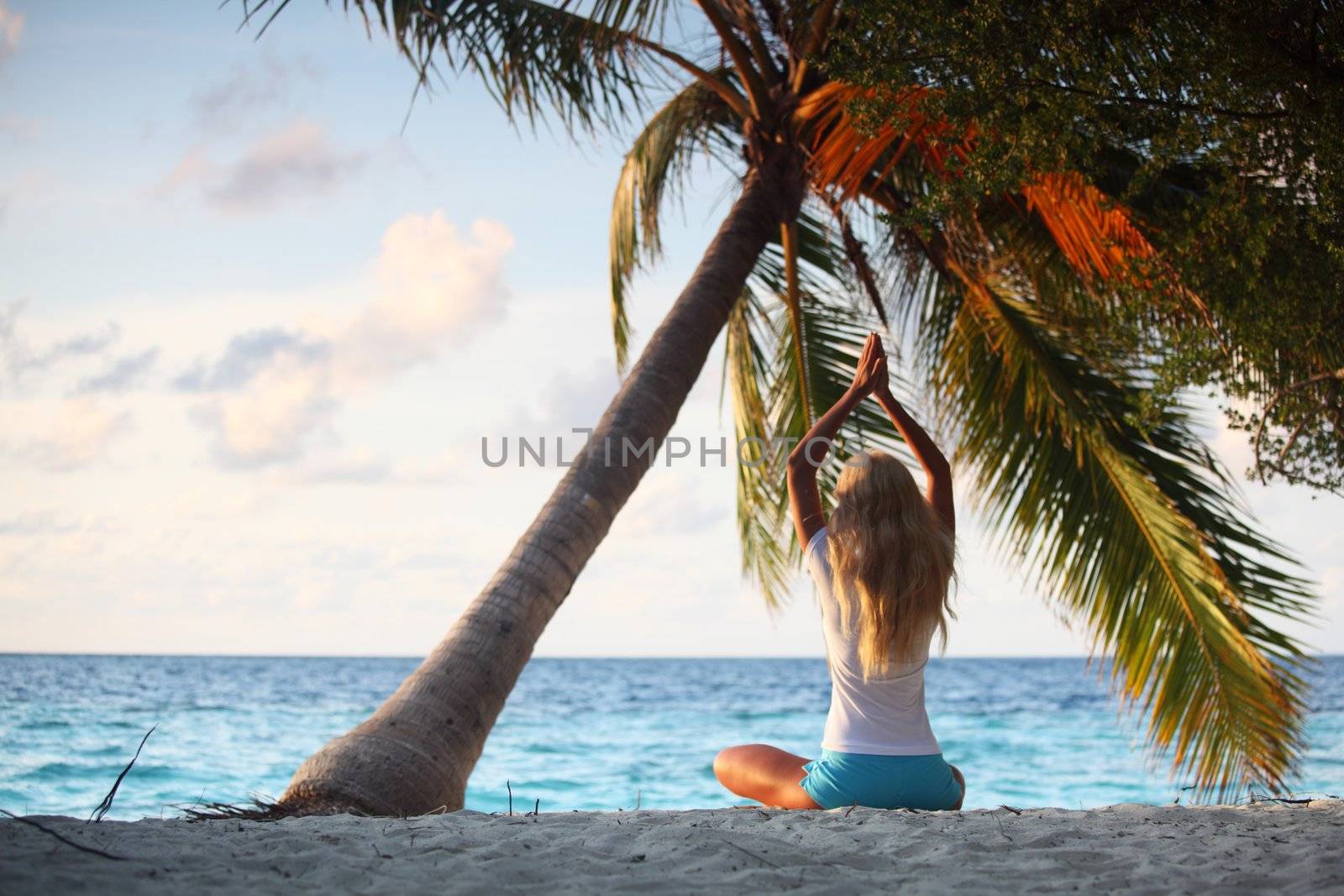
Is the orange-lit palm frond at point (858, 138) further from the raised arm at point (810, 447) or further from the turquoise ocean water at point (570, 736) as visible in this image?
the turquoise ocean water at point (570, 736)

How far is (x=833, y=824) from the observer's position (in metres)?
3.13

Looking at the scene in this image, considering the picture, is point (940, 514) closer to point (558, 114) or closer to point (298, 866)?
point (298, 866)

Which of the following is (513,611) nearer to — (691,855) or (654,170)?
(691,855)

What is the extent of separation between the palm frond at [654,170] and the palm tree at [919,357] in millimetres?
26

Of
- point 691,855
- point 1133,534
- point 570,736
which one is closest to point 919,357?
point 1133,534

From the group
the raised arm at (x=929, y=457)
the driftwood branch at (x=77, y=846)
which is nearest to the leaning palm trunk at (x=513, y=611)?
the driftwood branch at (x=77, y=846)

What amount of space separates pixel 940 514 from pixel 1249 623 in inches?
138

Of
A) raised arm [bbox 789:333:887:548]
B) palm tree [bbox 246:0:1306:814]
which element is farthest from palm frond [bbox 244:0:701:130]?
raised arm [bbox 789:333:887:548]

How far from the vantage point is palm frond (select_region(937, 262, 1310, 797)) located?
239 inches

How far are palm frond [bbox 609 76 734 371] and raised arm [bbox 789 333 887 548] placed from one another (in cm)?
437

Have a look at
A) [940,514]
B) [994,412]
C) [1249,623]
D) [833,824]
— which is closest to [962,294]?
[994,412]

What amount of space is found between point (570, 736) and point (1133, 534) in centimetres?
1300

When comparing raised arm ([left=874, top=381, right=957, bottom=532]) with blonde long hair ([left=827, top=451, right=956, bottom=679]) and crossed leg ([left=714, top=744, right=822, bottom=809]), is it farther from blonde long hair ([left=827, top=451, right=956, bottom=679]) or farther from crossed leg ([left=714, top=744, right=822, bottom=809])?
crossed leg ([left=714, top=744, right=822, bottom=809])

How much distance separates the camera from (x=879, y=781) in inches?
135
